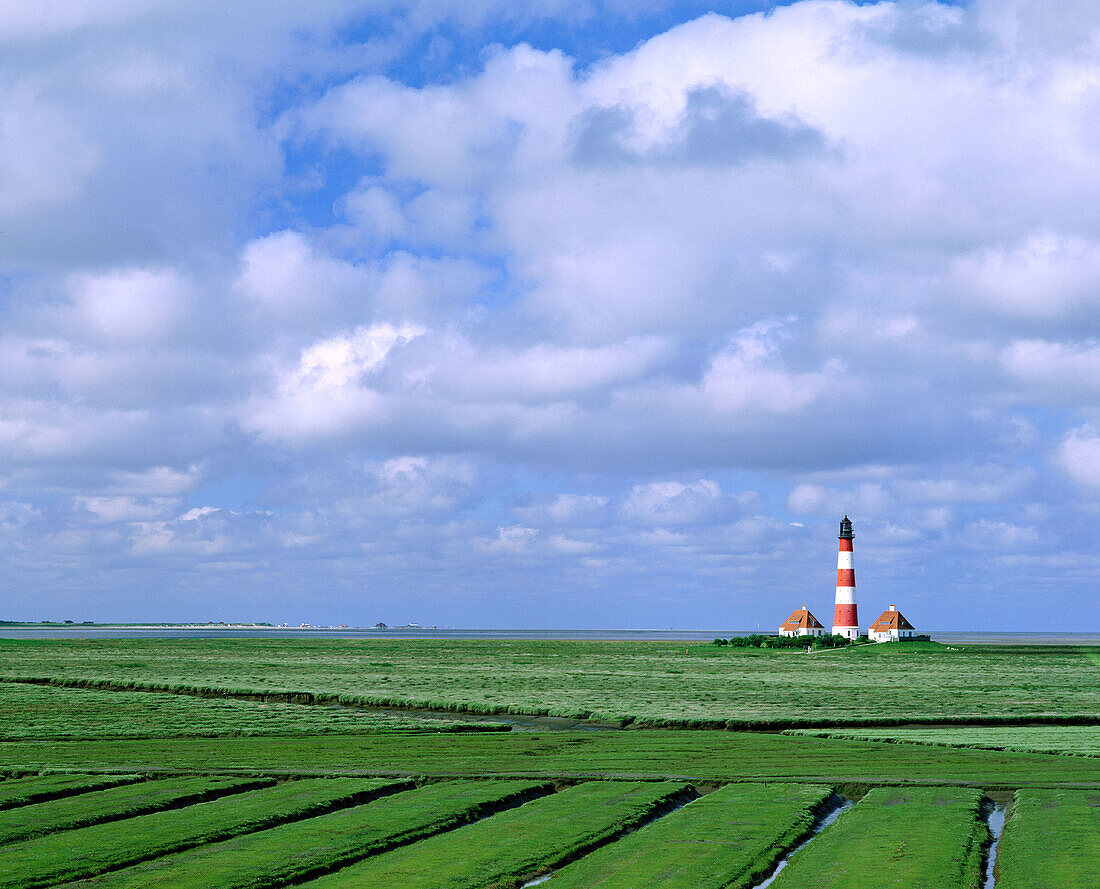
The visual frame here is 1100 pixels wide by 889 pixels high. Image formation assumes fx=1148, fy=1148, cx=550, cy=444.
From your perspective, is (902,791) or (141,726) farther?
(141,726)

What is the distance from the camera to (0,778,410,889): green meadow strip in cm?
2111

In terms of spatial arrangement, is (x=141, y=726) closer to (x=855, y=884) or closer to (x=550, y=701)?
(x=550, y=701)

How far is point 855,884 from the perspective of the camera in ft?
67.1

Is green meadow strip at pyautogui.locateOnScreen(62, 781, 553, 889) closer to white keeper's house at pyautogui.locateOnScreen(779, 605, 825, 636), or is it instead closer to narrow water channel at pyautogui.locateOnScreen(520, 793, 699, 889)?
narrow water channel at pyautogui.locateOnScreen(520, 793, 699, 889)

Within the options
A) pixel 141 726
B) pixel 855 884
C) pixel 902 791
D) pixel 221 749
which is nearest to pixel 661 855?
pixel 855 884

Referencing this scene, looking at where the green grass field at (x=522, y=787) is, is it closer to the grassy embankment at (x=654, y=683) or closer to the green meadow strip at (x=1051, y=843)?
the green meadow strip at (x=1051, y=843)

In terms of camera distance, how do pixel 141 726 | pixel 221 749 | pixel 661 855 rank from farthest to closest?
pixel 141 726, pixel 221 749, pixel 661 855

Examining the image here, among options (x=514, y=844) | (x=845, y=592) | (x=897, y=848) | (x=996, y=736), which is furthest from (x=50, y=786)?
(x=845, y=592)

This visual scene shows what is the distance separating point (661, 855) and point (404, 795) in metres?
9.64

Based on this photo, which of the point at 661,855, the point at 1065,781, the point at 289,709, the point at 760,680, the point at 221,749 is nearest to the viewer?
the point at 661,855

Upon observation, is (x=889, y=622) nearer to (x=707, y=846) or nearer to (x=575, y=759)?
(x=575, y=759)

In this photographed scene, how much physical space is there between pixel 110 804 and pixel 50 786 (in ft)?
11.6

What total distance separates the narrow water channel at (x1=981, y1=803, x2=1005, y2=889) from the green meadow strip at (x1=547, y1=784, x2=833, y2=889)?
3924mm

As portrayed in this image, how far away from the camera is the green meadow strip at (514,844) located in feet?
68.5
